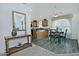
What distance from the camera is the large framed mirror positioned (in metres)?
2.16

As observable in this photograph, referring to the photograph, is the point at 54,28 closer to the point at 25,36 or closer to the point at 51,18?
the point at 51,18

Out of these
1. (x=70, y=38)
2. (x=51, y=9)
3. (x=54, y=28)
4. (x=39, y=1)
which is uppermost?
(x=39, y=1)

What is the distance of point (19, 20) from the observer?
2246mm

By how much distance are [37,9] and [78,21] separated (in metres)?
0.78

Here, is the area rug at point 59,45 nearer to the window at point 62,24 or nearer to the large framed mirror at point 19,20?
the window at point 62,24

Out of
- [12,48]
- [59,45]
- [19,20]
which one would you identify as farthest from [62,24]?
[12,48]

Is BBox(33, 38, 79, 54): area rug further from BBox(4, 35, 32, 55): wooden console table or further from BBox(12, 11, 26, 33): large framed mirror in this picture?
BBox(12, 11, 26, 33): large framed mirror

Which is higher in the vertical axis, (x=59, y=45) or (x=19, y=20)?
(x=19, y=20)

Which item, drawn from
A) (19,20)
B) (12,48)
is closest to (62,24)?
(19,20)

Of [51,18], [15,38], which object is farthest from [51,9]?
[15,38]

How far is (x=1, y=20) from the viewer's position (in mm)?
2078

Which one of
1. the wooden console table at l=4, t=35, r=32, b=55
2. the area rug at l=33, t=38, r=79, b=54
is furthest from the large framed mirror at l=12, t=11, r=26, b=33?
the area rug at l=33, t=38, r=79, b=54

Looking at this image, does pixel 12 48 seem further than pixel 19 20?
No

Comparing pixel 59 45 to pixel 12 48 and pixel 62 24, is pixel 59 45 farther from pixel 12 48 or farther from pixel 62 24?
pixel 12 48
